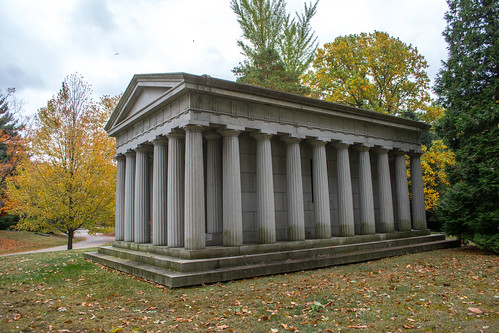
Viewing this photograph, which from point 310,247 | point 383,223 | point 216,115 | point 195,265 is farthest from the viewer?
point 383,223

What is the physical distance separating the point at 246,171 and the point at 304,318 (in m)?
8.08

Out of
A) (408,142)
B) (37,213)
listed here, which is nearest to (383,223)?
(408,142)

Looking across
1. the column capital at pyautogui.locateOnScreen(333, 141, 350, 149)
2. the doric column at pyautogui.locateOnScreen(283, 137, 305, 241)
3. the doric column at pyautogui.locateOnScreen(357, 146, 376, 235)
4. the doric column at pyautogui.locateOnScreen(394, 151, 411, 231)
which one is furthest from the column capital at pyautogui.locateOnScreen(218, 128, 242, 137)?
the doric column at pyautogui.locateOnScreen(394, 151, 411, 231)

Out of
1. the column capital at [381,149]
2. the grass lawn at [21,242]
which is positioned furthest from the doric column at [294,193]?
the grass lawn at [21,242]

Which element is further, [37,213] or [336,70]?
[336,70]

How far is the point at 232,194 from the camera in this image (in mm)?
12156

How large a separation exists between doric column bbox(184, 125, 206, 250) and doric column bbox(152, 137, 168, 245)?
238cm

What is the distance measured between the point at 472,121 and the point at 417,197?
16.9 feet

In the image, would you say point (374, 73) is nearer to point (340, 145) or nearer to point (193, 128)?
point (340, 145)

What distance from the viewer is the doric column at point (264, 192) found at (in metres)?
12.9

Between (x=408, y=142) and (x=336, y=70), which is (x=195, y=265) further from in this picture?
(x=336, y=70)

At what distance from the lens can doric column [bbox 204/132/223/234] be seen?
13.5 meters

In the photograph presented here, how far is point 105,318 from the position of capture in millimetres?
6867

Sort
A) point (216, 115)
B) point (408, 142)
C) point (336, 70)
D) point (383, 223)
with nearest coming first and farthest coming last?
point (216, 115) → point (383, 223) → point (408, 142) → point (336, 70)
